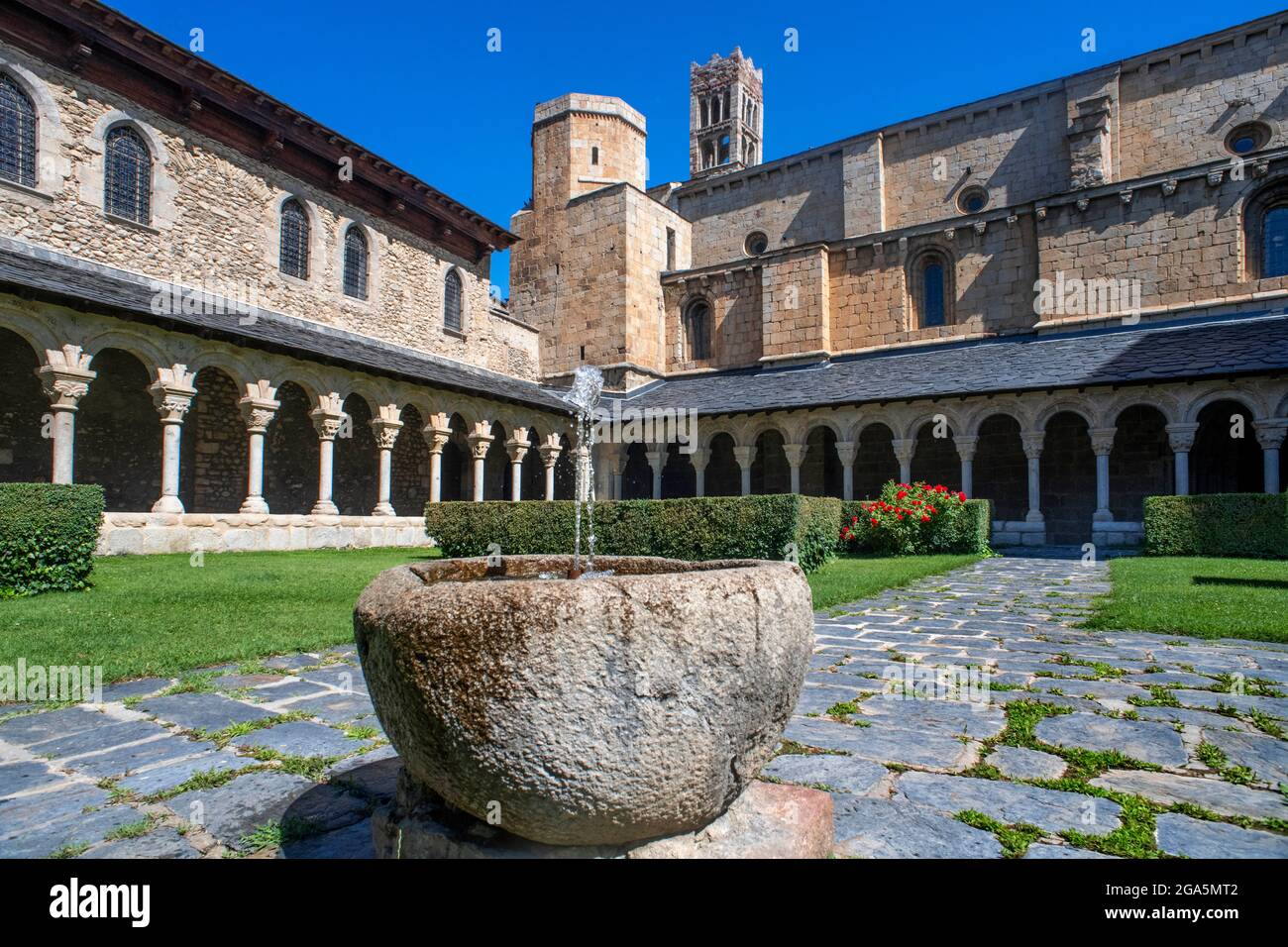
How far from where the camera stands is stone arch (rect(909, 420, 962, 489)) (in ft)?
65.9

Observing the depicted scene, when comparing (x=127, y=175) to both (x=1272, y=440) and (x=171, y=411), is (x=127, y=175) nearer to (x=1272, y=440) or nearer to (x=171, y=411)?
(x=171, y=411)

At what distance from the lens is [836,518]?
13539mm

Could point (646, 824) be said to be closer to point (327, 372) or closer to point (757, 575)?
point (757, 575)

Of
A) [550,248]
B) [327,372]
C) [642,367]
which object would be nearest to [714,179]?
[550,248]

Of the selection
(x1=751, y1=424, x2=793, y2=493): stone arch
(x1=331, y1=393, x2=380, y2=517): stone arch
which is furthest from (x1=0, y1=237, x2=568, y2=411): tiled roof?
(x1=751, y1=424, x2=793, y2=493): stone arch

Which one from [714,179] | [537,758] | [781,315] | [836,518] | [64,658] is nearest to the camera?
[537,758]

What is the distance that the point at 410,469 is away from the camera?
831 inches

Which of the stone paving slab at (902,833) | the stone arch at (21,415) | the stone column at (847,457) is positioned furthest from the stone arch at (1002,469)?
the stone arch at (21,415)

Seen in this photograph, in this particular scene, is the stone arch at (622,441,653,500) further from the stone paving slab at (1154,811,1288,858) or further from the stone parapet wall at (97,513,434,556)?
the stone paving slab at (1154,811,1288,858)

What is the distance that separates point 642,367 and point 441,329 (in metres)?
6.73

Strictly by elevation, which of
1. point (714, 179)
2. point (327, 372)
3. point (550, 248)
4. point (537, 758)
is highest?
point (714, 179)

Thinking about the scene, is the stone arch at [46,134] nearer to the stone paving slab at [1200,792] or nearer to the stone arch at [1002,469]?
the stone paving slab at [1200,792]

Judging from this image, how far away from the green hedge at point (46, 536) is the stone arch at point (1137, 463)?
1923 cm

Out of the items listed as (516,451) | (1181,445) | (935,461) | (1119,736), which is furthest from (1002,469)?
(1119,736)
